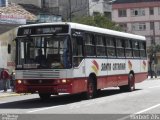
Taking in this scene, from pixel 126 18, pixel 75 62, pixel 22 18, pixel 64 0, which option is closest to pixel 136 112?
pixel 75 62

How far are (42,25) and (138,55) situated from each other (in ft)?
32.3

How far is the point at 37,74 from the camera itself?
19266 mm

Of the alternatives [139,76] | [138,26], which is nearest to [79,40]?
[139,76]

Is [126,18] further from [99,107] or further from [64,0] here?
[99,107]

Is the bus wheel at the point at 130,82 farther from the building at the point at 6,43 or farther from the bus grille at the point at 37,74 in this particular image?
the building at the point at 6,43

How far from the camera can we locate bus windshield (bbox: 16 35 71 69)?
62.7 feet

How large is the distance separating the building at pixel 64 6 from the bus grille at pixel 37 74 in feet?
119

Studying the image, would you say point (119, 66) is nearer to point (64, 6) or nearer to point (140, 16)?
point (64, 6)

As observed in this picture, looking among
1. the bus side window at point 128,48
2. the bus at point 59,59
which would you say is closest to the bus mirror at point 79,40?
the bus at point 59,59

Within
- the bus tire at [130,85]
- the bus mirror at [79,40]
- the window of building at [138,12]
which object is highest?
the window of building at [138,12]

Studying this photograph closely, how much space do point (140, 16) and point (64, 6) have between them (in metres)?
39.1

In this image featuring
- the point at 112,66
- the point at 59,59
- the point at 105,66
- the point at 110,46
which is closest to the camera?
the point at 59,59

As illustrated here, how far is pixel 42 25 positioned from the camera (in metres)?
19.7

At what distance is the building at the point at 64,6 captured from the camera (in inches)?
2222
